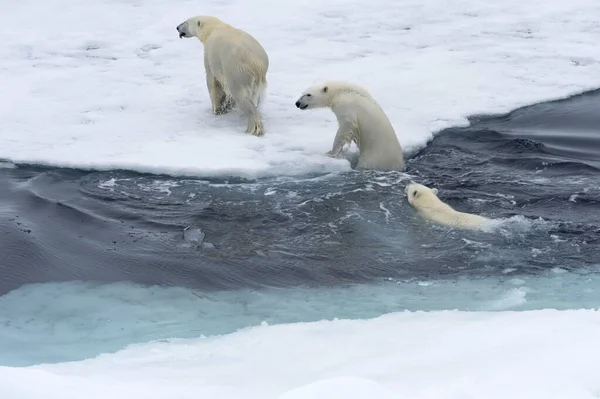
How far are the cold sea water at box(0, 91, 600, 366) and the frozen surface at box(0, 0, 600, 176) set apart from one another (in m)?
0.56

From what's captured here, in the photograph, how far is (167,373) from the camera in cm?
402

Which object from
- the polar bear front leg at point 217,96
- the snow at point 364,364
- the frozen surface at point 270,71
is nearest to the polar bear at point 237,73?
the polar bear front leg at point 217,96

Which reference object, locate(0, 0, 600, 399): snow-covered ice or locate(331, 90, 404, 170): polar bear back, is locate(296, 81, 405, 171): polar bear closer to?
locate(331, 90, 404, 170): polar bear back

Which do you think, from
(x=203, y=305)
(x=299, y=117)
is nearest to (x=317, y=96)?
(x=299, y=117)

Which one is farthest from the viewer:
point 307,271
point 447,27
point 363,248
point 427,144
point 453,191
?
point 447,27

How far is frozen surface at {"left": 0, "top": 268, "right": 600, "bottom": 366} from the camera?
15.9 feet

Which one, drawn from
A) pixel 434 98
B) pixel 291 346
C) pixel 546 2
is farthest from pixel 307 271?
pixel 546 2

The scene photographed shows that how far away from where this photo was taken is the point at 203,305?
17.4ft

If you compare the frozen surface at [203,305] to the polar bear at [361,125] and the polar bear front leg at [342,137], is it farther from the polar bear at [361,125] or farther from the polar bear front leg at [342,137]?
the polar bear front leg at [342,137]

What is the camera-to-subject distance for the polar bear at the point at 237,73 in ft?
28.6

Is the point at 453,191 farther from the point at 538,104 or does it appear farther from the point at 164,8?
the point at 164,8

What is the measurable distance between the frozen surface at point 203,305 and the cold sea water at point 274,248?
1 cm

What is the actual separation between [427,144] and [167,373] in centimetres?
499

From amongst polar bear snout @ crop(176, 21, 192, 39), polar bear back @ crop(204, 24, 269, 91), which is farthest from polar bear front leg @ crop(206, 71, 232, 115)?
polar bear snout @ crop(176, 21, 192, 39)
